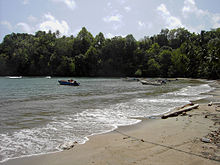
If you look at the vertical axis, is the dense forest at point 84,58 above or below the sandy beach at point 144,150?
above

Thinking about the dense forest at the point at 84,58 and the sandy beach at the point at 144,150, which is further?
the dense forest at the point at 84,58

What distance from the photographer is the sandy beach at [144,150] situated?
568 cm

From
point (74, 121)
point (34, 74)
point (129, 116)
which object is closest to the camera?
point (74, 121)

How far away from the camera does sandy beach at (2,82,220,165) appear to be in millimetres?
5684

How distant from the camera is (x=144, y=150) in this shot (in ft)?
21.4

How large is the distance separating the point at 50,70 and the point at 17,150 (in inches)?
4488

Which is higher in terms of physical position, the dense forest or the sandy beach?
the dense forest

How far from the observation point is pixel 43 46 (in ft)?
404

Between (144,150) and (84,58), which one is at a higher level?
A: (84,58)

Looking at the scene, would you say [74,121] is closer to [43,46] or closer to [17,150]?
[17,150]

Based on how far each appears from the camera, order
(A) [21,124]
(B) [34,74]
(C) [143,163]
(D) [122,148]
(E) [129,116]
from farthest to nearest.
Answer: (B) [34,74]
(E) [129,116]
(A) [21,124]
(D) [122,148]
(C) [143,163]

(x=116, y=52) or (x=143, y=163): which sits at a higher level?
(x=116, y=52)

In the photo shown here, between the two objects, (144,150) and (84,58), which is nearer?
(144,150)

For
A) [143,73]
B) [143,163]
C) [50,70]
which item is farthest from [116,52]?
[143,163]
